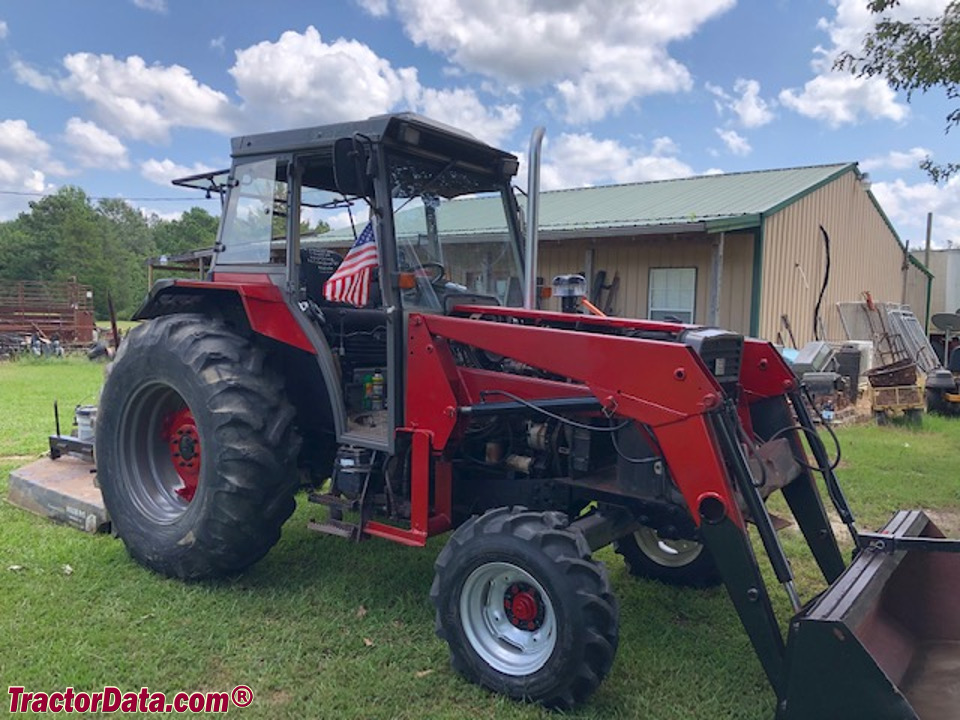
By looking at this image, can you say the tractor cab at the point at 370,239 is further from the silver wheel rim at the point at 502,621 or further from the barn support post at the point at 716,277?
the barn support post at the point at 716,277

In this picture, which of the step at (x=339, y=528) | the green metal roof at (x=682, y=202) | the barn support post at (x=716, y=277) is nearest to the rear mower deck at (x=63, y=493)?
the step at (x=339, y=528)

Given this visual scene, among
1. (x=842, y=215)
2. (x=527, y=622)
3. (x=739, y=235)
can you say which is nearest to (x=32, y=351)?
(x=739, y=235)

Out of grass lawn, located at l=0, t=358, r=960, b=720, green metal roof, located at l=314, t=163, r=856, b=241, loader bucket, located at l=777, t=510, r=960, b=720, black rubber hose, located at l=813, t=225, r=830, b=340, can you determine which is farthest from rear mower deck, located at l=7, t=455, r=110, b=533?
black rubber hose, located at l=813, t=225, r=830, b=340

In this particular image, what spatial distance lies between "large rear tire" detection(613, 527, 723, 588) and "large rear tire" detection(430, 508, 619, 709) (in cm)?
124

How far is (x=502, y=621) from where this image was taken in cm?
324

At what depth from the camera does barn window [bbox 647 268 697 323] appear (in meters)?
11.6

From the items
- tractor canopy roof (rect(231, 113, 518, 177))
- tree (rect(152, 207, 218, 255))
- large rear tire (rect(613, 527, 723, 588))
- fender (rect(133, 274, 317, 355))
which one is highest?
tree (rect(152, 207, 218, 255))

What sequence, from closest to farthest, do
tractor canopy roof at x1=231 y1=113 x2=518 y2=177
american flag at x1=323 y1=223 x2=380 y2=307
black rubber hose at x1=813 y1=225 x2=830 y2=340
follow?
tractor canopy roof at x1=231 y1=113 x2=518 y2=177 < american flag at x1=323 y1=223 x2=380 y2=307 < black rubber hose at x1=813 y1=225 x2=830 y2=340

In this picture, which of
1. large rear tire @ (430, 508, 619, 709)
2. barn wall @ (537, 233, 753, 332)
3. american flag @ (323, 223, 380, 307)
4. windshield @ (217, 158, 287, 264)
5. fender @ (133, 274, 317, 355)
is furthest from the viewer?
barn wall @ (537, 233, 753, 332)

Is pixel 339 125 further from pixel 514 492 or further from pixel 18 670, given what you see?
pixel 18 670

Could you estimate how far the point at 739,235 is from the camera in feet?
36.8

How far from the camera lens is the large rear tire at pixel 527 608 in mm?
2891

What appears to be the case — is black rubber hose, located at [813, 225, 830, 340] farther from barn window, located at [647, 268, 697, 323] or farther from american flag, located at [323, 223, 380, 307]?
american flag, located at [323, 223, 380, 307]

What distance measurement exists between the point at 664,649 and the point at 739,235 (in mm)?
8805
